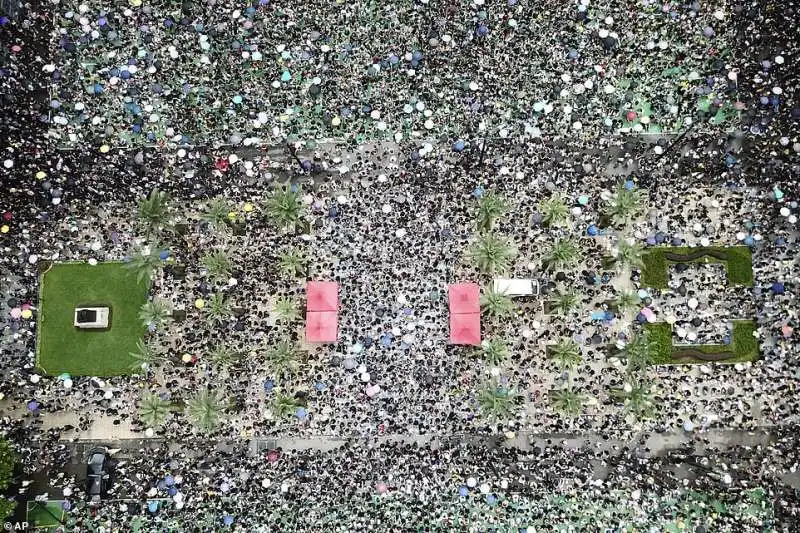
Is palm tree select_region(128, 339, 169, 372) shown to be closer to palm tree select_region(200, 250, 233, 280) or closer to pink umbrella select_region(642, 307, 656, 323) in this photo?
palm tree select_region(200, 250, 233, 280)

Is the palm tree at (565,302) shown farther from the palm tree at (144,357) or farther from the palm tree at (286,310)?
the palm tree at (144,357)

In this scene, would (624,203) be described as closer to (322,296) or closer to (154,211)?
(322,296)

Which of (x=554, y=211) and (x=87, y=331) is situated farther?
(x=87, y=331)

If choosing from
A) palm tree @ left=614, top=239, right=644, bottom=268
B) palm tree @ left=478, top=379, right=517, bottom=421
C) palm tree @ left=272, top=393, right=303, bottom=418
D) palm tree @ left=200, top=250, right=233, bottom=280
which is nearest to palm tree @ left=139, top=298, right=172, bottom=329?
palm tree @ left=200, top=250, right=233, bottom=280

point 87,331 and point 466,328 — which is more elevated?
point 466,328

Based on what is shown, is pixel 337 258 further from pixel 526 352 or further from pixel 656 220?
pixel 656 220

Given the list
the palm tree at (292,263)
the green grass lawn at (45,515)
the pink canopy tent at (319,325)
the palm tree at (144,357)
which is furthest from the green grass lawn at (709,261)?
the green grass lawn at (45,515)

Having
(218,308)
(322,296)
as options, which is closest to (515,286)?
(322,296)
